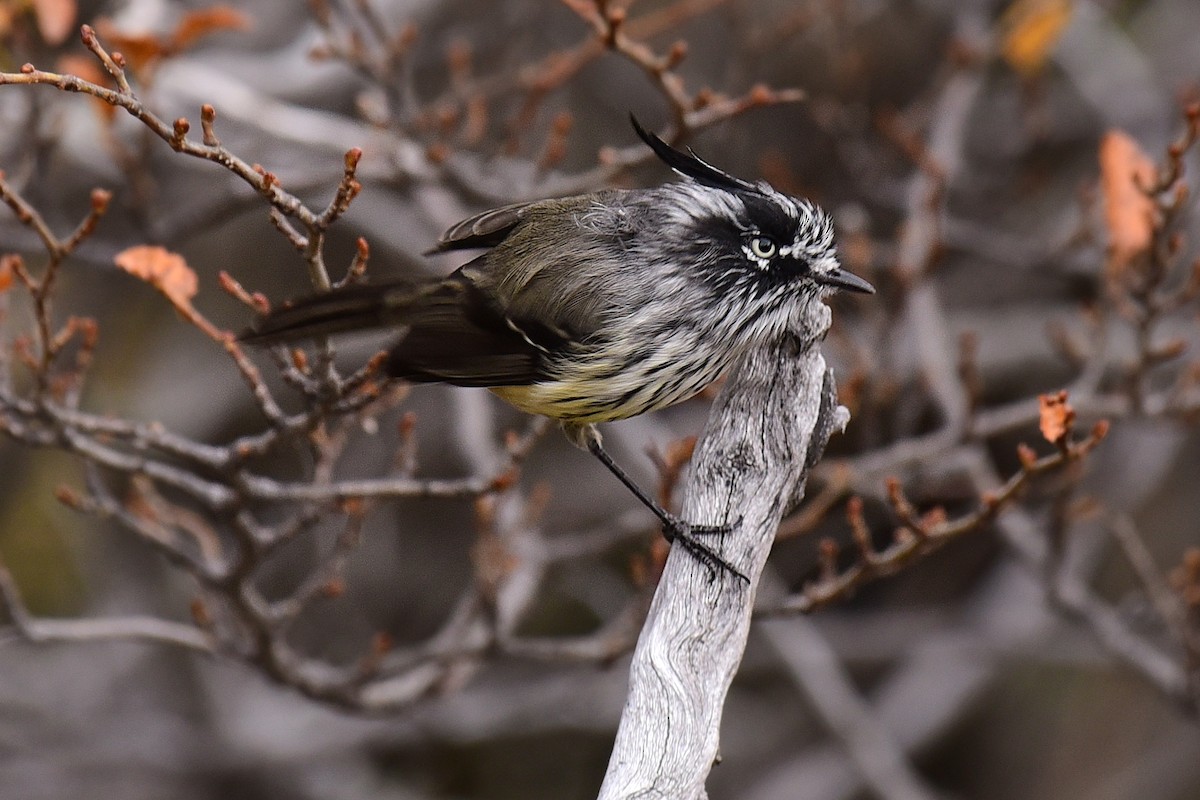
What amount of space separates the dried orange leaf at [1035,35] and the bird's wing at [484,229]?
2.28m

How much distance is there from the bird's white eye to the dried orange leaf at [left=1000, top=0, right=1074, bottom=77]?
2131 millimetres

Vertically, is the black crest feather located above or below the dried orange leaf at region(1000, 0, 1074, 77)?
below

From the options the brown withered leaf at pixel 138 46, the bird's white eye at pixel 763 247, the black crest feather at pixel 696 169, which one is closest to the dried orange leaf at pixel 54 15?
the brown withered leaf at pixel 138 46

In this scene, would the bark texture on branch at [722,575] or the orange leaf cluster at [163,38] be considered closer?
the bark texture on branch at [722,575]

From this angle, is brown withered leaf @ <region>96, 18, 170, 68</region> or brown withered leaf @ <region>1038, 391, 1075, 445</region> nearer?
brown withered leaf @ <region>1038, 391, 1075, 445</region>

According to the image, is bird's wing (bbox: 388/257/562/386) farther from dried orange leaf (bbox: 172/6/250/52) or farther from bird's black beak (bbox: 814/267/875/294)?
dried orange leaf (bbox: 172/6/250/52)

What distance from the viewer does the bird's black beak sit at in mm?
3100

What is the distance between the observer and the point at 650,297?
3.17m

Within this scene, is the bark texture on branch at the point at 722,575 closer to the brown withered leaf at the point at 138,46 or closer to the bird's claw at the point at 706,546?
the bird's claw at the point at 706,546

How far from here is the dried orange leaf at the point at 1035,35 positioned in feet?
15.5

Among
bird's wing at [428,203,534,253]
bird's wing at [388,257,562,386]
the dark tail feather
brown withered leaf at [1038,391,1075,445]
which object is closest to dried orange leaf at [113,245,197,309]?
A: the dark tail feather

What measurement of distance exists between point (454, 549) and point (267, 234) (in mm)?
1865

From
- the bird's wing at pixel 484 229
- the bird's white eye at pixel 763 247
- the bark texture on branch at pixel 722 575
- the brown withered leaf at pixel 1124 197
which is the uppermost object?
the brown withered leaf at pixel 1124 197

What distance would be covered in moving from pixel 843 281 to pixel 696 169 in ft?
1.59
